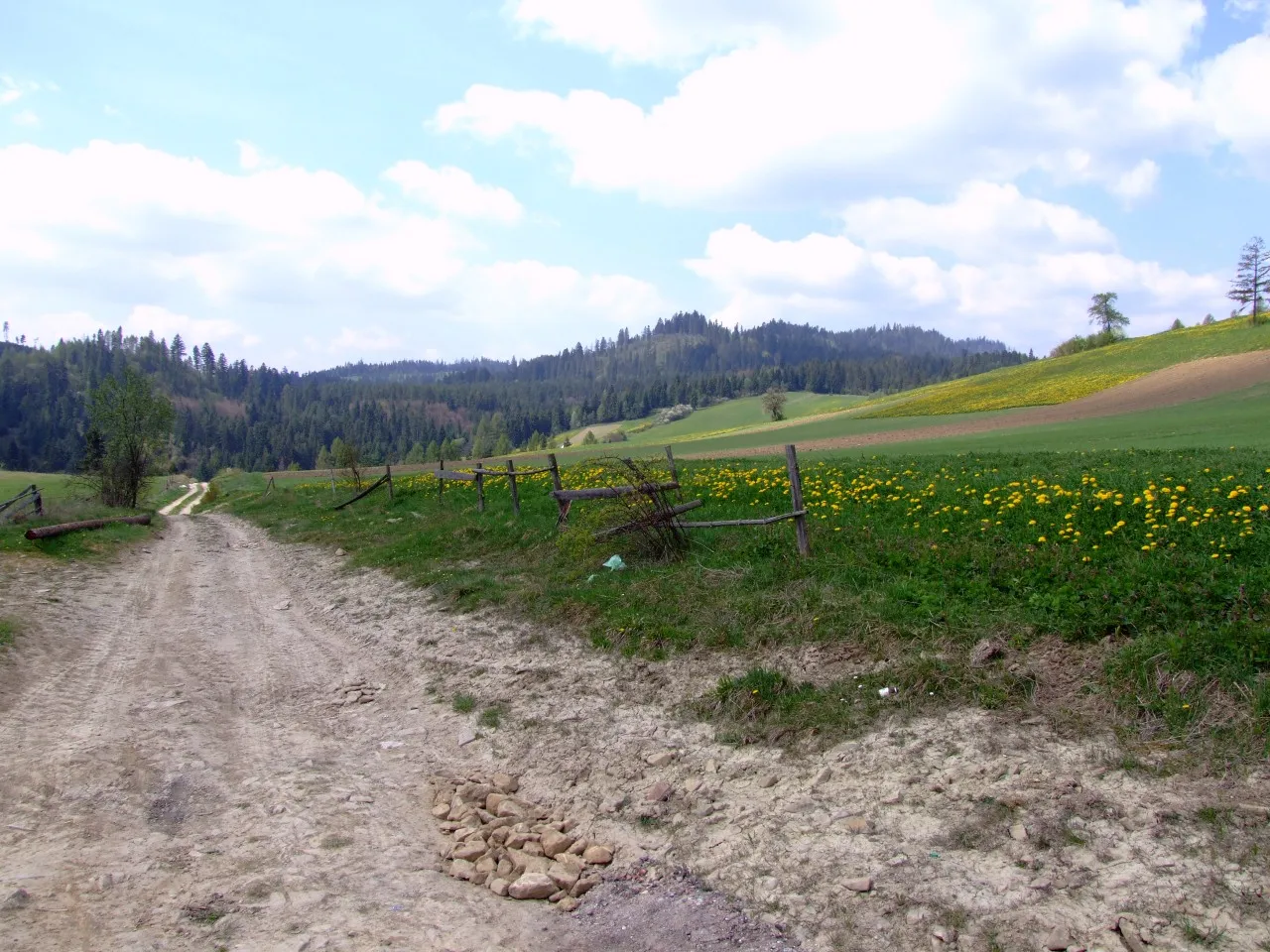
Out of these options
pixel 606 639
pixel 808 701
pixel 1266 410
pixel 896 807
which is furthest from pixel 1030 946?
pixel 1266 410

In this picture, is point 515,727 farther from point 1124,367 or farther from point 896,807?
point 1124,367

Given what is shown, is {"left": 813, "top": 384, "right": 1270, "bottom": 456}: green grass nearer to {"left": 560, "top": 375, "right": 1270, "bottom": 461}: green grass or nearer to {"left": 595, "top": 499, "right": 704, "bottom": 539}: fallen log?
{"left": 560, "top": 375, "right": 1270, "bottom": 461}: green grass

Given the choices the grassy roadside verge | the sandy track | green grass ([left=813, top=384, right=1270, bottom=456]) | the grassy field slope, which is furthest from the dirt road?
the grassy field slope

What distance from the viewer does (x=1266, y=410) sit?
27.3m

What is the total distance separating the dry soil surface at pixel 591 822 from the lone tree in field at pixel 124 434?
3071cm

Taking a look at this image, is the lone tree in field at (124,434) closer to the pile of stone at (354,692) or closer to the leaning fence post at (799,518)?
the pile of stone at (354,692)

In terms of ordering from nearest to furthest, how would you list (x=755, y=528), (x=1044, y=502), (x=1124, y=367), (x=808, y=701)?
(x=808, y=701)
(x=1044, y=502)
(x=755, y=528)
(x=1124, y=367)

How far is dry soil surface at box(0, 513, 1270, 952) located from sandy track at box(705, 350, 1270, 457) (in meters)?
30.8

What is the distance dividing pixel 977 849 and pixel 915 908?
623 mm

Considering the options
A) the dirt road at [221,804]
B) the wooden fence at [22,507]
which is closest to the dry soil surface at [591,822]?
the dirt road at [221,804]

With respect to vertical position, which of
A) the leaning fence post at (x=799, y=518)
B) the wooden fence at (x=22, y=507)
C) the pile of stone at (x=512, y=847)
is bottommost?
the pile of stone at (x=512, y=847)

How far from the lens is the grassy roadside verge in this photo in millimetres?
5344

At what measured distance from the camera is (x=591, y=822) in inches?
195

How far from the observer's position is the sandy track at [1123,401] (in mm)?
37688
